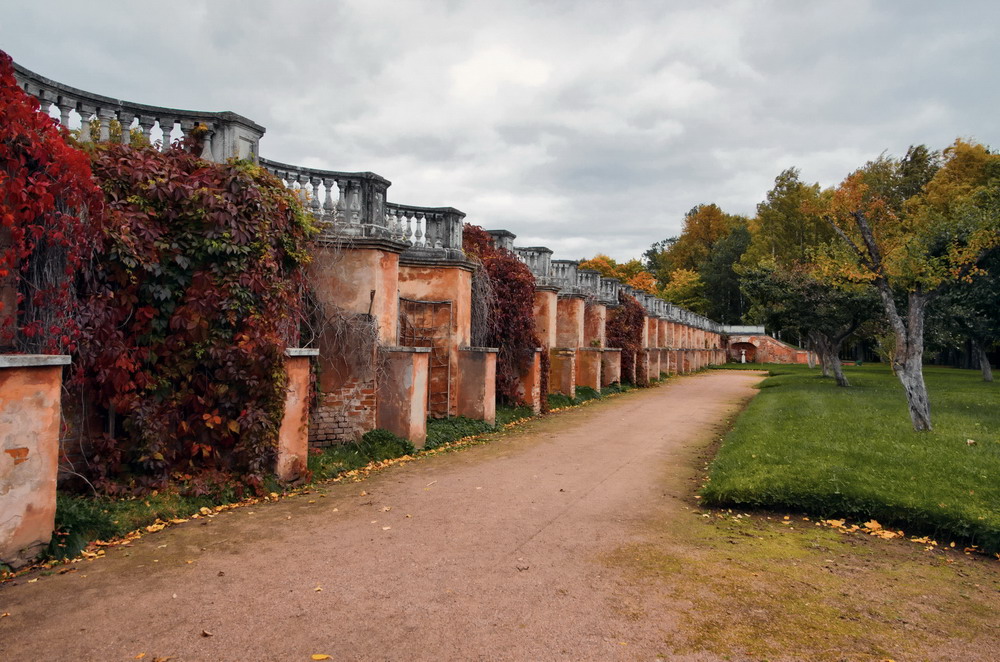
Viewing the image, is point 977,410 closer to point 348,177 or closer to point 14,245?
point 348,177

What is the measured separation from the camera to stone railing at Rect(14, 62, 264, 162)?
614 cm

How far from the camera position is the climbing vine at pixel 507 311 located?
14805 mm

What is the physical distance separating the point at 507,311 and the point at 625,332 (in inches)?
485

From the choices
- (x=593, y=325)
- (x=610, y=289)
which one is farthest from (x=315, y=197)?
(x=610, y=289)

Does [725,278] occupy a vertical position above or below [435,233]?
above

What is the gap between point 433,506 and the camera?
266 inches

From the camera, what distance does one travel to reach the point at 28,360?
15.6 ft

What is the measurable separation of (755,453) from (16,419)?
8.59 meters

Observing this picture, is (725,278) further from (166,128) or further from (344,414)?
(166,128)

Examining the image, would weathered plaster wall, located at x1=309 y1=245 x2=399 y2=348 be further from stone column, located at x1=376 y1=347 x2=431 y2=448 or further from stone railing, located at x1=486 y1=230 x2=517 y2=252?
stone railing, located at x1=486 y1=230 x2=517 y2=252

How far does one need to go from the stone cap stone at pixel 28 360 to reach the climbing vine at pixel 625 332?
2232cm

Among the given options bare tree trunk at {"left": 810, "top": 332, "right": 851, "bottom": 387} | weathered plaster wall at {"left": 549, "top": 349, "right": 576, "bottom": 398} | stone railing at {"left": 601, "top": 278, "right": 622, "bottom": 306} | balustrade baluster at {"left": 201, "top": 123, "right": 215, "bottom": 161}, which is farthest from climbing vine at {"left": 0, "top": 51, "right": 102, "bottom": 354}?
bare tree trunk at {"left": 810, "top": 332, "right": 851, "bottom": 387}

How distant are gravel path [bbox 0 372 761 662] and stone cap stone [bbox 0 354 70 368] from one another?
1601 millimetres

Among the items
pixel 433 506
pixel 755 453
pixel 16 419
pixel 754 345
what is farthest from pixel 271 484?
pixel 754 345
